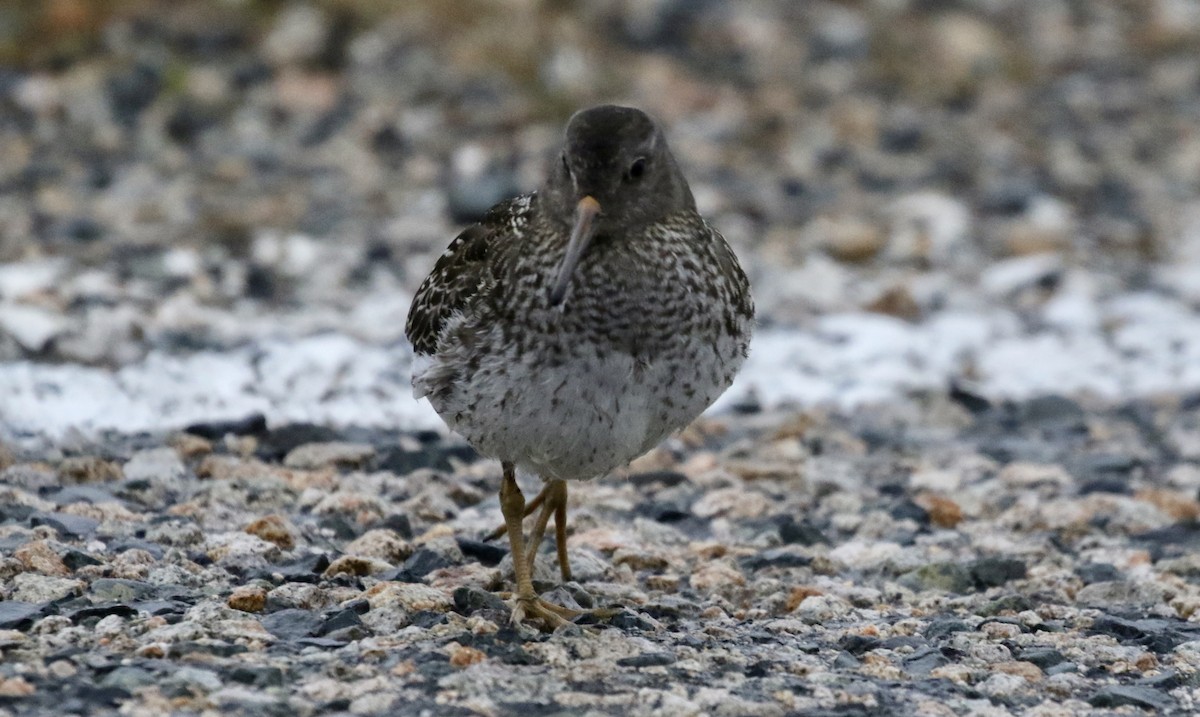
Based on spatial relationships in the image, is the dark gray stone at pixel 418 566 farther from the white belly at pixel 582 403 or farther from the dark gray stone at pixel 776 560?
the dark gray stone at pixel 776 560

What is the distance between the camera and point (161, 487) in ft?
24.4

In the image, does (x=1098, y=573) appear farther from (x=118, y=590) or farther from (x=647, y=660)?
(x=118, y=590)

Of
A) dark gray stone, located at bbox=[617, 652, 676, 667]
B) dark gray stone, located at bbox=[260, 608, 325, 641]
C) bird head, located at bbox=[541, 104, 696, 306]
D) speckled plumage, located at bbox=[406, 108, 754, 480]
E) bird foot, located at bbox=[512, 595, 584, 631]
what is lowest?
dark gray stone, located at bbox=[260, 608, 325, 641]

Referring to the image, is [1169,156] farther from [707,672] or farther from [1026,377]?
[707,672]

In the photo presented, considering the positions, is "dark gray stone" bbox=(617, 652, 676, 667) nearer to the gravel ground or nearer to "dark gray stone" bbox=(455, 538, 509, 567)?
the gravel ground

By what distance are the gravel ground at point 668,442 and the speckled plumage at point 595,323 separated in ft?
2.34

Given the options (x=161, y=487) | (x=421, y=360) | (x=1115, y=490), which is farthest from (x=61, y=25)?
(x=1115, y=490)

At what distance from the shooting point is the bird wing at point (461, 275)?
6297 millimetres

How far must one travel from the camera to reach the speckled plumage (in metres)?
5.86

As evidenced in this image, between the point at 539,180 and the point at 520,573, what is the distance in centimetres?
677

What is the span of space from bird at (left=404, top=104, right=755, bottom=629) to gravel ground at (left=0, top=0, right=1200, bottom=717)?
0.64 m

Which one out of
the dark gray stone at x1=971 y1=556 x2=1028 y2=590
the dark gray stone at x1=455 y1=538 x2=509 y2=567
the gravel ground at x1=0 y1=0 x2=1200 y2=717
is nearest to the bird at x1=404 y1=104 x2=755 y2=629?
the dark gray stone at x1=455 y1=538 x2=509 y2=567

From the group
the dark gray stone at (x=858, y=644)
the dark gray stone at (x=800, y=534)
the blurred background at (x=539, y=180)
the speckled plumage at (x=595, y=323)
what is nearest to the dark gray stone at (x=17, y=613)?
the speckled plumage at (x=595, y=323)

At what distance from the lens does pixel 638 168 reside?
242 inches
